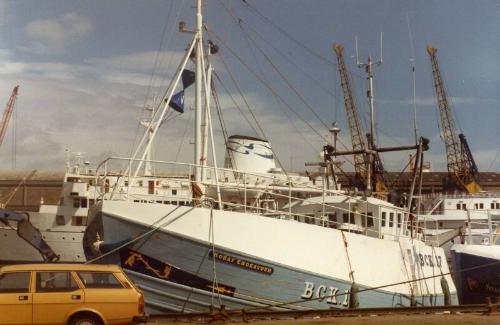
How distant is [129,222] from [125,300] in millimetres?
3920

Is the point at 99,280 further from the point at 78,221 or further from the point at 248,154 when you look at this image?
the point at 78,221

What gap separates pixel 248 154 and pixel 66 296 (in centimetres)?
1782

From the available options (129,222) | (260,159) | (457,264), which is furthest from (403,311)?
(260,159)

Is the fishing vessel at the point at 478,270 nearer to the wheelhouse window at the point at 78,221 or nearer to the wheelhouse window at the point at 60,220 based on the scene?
the wheelhouse window at the point at 78,221

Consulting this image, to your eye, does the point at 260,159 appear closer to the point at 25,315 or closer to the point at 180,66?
the point at 180,66

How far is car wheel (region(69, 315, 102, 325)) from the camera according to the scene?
32.5ft

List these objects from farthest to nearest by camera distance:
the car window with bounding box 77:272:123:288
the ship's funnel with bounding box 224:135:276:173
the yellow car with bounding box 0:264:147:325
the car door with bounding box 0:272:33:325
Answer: the ship's funnel with bounding box 224:135:276:173
the car window with bounding box 77:272:123:288
the yellow car with bounding box 0:264:147:325
the car door with bounding box 0:272:33:325

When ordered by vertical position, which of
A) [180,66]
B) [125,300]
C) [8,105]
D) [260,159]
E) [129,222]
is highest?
[8,105]

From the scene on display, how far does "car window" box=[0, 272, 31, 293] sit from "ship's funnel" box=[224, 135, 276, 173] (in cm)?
1718

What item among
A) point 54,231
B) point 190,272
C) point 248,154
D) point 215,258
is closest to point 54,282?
point 190,272

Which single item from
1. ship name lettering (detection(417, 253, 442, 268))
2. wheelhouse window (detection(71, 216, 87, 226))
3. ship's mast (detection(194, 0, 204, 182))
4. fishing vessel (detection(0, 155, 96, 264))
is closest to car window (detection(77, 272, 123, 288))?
ship's mast (detection(194, 0, 204, 182))

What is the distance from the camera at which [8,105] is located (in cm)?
6681

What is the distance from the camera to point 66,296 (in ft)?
32.5

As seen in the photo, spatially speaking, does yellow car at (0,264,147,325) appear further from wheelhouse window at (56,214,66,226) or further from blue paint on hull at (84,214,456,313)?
wheelhouse window at (56,214,66,226)
